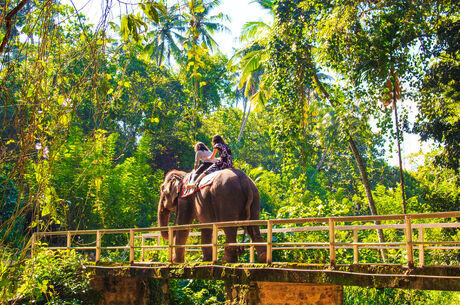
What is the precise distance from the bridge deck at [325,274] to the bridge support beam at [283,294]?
7.8 inches

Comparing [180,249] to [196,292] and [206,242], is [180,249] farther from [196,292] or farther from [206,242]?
[196,292]

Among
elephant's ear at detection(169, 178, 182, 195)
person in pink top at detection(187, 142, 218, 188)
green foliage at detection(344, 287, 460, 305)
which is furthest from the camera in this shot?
green foliage at detection(344, 287, 460, 305)

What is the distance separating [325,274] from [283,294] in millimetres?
1308

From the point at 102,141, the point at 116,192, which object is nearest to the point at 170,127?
the point at 116,192

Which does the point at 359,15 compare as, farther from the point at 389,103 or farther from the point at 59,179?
the point at 59,179

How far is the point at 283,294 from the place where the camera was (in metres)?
8.05

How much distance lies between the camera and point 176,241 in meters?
10.6

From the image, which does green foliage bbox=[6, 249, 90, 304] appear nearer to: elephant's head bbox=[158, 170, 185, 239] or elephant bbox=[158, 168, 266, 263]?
elephant's head bbox=[158, 170, 185, 239]

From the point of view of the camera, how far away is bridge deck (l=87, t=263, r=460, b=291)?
20.0ft

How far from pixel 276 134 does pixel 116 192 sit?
8.63m

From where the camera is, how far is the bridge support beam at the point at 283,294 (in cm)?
791

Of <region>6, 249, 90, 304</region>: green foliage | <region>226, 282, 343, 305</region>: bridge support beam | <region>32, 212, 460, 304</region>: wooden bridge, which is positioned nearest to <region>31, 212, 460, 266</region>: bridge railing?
<region>32, 212, 460, 304</region>: wooden bridge

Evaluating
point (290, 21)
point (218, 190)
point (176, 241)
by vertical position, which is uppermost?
point (290, 21)

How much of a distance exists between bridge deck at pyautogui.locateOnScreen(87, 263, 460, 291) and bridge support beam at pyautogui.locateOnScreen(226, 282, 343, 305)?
7.8 inches
